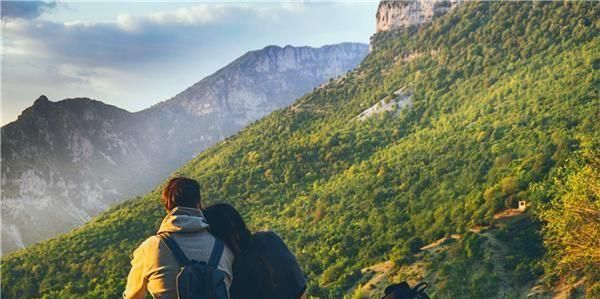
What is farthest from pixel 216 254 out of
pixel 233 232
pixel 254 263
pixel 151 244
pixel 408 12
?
pixel 408 12

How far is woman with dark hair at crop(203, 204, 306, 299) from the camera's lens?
425 centimetres

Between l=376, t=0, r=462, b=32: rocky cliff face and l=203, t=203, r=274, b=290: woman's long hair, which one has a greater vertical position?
l=376, t=0, r=462, b=32: rocky cliff face

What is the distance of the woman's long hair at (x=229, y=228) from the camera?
4234 mm

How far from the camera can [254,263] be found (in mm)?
4270

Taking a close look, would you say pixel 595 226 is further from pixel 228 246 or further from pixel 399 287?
pixel 228 246

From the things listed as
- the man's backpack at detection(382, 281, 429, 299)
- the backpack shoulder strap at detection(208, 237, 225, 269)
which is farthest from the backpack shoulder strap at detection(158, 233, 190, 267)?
the man's backpack at detection(382, 281, 429, 299)

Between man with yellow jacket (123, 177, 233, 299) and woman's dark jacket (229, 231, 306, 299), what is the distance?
0.14m

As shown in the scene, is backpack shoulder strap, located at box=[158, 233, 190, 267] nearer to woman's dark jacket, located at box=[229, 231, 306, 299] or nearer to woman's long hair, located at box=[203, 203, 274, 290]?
woman's long hair, located at box=[203, 203, 274, 290]

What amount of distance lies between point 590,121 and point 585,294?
2298cm

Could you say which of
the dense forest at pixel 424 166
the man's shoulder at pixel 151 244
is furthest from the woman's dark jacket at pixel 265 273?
the dense forest at pixel 424 166

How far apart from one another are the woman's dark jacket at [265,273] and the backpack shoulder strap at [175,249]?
0.44m

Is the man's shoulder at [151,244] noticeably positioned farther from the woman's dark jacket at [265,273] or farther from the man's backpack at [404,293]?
the man's backpack at [404,293]

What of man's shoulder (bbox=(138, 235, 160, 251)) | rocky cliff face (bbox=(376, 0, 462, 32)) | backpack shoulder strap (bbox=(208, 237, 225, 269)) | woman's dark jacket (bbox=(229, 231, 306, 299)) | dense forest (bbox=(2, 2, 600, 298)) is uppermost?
rocky cliff face (bbox=(376, 0, 462, 32))

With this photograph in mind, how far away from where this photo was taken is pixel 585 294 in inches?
816
